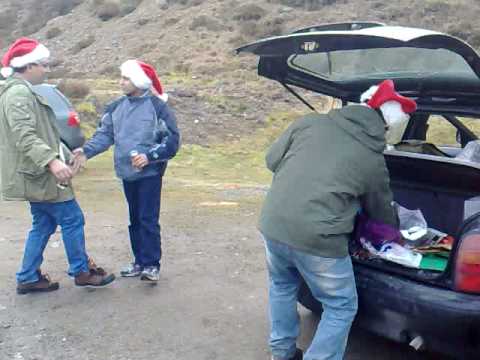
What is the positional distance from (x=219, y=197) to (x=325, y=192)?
589cm

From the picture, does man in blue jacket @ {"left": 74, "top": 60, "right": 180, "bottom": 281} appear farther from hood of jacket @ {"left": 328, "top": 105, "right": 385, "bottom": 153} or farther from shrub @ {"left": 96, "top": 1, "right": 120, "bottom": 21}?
shrub @ {"left": 96, "top": 1, "right": 120, "bottom": 21}

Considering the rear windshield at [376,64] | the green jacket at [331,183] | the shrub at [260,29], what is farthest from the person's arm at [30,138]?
the shrub at [260,29]

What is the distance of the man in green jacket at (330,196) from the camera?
3.50 metres

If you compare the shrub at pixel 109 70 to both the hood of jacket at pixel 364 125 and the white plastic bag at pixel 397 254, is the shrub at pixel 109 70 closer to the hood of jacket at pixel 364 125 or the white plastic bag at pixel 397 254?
the white plastic bag at pixel 397 254

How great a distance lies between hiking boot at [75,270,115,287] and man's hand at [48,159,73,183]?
0.86 m

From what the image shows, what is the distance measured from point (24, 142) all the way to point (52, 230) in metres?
0.80

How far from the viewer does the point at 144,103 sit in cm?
510

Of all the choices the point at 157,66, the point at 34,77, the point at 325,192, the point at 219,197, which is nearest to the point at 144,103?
the point at 34,77

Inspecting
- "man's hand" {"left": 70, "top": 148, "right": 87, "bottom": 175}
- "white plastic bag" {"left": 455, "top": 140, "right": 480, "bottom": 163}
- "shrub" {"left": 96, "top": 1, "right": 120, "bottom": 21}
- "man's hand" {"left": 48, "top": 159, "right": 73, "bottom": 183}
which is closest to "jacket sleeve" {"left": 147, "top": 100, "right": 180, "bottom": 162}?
"man's hand" {"left": 70, "top": 148, "right": 87, "bottom": 175}

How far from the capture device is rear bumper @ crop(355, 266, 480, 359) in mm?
3461

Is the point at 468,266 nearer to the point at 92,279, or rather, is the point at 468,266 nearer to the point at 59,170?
the point at 59,170

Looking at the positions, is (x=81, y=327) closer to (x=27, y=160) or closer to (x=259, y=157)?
(x=27, y=160)

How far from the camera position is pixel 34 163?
4.73 m

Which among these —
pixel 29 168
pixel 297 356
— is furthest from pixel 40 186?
pixel 297 356
